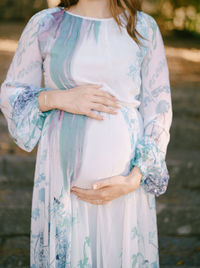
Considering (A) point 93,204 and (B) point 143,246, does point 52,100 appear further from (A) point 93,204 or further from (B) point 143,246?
(B) point 143,246

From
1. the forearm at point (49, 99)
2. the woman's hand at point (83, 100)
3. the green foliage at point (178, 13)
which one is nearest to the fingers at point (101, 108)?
the woman's hand at point (83, 100)

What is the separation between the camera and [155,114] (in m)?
1.65

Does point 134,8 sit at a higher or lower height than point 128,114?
Result: higher

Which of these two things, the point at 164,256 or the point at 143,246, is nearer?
the point at 143,246

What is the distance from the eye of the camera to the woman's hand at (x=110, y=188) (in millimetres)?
1509

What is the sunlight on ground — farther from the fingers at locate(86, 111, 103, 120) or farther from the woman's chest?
the fingers at locate(86, 111, 103, 120)

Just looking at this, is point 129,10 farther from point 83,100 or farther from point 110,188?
point 110,188

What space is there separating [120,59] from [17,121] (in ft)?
1.64

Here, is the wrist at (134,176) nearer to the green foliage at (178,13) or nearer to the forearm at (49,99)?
the forearm at (49,99)

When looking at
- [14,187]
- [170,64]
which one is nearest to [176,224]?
[14,187]

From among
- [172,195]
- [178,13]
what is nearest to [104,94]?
[172,195]

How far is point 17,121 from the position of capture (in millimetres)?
1600

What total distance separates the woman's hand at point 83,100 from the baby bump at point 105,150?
4 cm

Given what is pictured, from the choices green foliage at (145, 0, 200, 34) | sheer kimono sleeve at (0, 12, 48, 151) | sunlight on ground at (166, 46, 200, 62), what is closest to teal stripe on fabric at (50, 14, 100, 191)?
sheer kimono sleeve at (0, 12, 48, 151)
